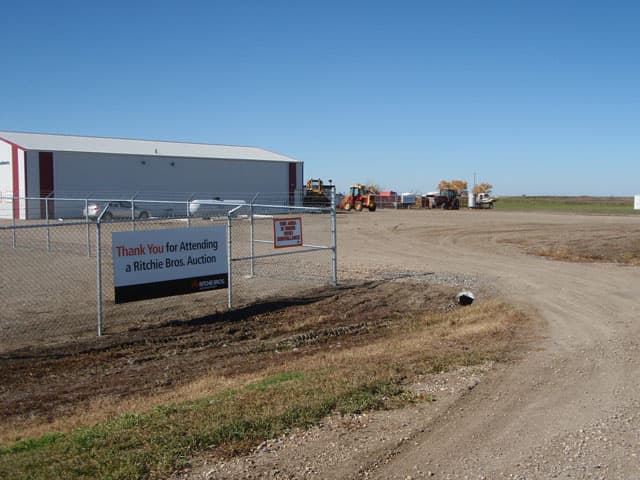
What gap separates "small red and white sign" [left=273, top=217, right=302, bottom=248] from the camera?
16391 millimetres

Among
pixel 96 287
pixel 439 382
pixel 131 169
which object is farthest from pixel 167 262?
pixel 131 169

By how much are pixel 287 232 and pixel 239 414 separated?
10.2 metres

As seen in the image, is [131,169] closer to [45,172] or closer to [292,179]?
[45,172]

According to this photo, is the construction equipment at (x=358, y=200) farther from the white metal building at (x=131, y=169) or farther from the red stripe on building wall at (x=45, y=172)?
the red stripe on building wall at (x=45, y=172)

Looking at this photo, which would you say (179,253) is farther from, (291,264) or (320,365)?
(291,264)

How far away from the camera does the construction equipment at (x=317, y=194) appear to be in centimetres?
6003

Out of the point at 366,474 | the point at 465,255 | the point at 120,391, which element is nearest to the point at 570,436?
the point at 366,474

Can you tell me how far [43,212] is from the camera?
139ft

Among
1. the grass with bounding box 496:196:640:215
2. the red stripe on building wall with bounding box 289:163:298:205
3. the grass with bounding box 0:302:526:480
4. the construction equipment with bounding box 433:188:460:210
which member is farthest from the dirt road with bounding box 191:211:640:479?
the construction equipment with bounding box 433:188:460:210

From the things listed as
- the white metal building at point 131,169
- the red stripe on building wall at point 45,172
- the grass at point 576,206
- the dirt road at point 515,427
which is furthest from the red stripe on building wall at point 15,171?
the grass at point 576,206

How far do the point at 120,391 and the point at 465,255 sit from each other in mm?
17153

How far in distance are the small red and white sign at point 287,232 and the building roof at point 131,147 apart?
110 ft

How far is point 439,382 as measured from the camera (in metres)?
7.79

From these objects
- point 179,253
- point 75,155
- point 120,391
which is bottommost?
point 120,391
